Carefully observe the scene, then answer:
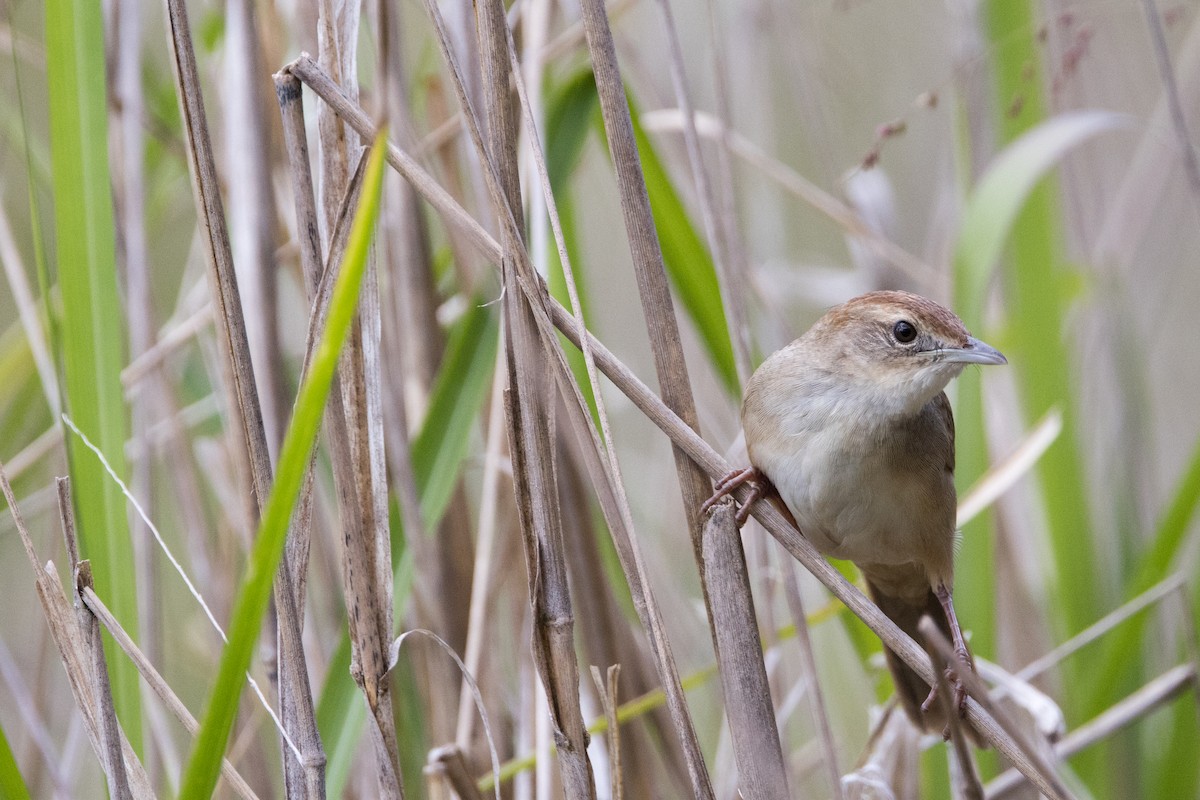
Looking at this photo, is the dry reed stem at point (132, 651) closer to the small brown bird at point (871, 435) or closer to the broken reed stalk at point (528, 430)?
the broken reed stalk at point (528, 430)

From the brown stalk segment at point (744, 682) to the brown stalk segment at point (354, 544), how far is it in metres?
0.41

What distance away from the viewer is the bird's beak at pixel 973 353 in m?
1.63

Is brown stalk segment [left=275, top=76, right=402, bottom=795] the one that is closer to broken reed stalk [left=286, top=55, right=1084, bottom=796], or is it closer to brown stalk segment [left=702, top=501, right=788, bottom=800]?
broken reed stalk [left=286, top=55, right=1084, bottom=796]

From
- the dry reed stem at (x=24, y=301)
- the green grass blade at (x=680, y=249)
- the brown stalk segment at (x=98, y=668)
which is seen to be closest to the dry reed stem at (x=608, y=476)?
the green grass blade at (x=680, y=249)

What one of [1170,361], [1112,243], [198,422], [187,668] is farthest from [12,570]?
[1170,361]

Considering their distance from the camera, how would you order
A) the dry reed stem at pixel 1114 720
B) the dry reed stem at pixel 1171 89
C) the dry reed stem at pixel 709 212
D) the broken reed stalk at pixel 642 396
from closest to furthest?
the broken reed stalk at pixel 642 396, the dry reed stem at pixel 709 212, the dry reed stem at pixel 1171 89, the dry reed stem at pixel 1114 720

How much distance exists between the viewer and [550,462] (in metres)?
1.28

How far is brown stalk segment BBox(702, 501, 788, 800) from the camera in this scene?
1.30 m

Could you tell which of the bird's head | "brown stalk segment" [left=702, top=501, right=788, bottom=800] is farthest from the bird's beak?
"brown stalk segment" [left=702, top=501, right=788, bottom=800]

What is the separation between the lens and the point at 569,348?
1.48 meters

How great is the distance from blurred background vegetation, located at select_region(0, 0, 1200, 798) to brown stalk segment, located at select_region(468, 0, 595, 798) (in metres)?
0.26

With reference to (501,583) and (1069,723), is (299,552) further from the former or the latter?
(1069,723)

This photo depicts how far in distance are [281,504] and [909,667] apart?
3.84 feet

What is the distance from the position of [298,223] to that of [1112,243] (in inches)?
85.8
